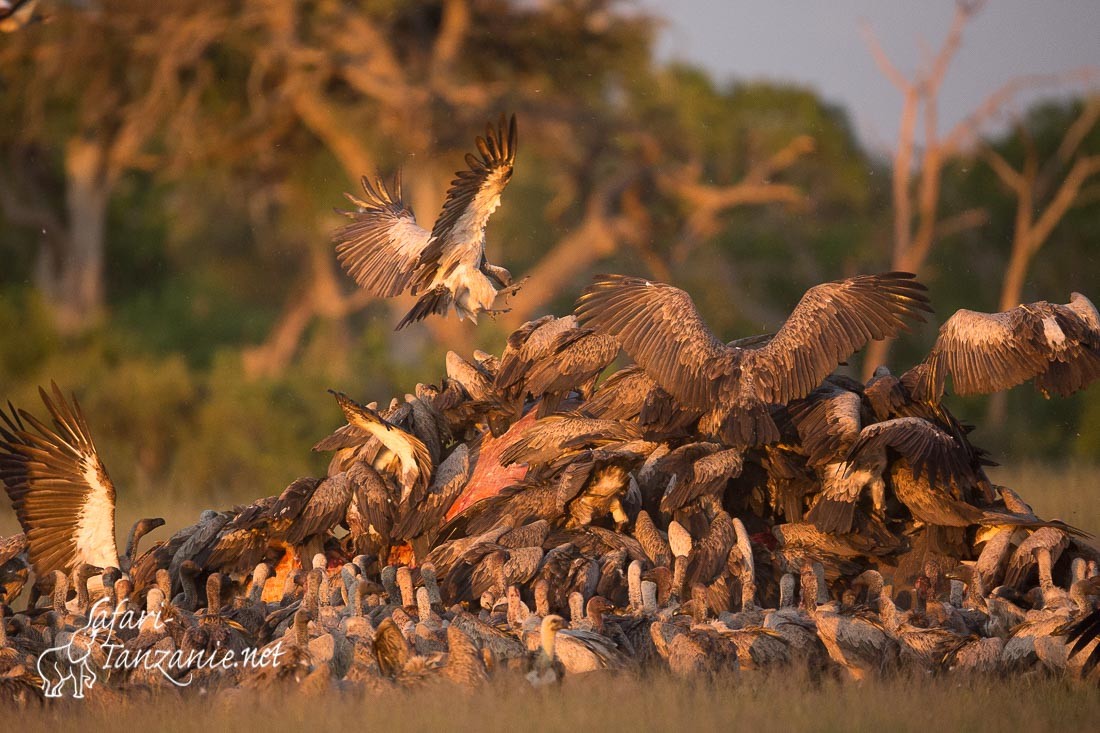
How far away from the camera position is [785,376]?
26.8 feet

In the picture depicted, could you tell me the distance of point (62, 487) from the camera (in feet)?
28.2

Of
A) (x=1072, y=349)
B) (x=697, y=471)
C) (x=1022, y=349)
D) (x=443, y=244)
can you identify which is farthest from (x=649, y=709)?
(x=443, y=244)

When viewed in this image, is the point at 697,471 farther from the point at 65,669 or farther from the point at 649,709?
the point at 65,669

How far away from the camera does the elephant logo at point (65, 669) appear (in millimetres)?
6566

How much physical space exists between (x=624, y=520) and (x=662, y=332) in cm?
93

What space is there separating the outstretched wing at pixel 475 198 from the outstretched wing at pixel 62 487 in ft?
6.65

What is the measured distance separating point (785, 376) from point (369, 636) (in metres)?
2.49

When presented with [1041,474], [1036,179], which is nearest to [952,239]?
[1036,179]

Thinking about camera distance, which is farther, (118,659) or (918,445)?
(918,445)

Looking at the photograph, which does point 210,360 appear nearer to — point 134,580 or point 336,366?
point 336,366

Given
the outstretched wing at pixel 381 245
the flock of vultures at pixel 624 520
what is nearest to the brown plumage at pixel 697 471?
the flock of vultures at pixel 624 520

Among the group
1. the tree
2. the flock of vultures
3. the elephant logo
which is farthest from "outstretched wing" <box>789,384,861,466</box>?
the tree

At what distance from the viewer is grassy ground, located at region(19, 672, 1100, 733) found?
5.72m

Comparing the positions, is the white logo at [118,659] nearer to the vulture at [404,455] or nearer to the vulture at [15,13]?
the vulture at [404,455]
